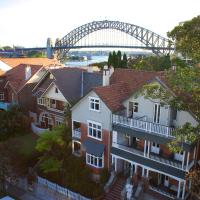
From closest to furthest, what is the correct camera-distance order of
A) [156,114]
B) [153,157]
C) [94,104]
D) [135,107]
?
[153,157]
[156,114]
[135,107]
[94,104]

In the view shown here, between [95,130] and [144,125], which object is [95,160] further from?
[144,125]

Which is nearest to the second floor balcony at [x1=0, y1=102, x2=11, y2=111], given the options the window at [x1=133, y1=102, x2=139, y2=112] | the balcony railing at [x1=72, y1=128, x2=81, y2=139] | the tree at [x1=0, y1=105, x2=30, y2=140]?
the tree at [x1=0, y1=105, x2=30, y2=140]

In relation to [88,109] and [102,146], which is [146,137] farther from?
[88,109]

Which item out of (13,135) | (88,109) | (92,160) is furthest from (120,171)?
(13,135)

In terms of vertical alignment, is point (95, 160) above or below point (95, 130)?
A: below

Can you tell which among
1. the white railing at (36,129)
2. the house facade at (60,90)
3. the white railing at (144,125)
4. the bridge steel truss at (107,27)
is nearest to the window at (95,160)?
the white railing at (144,125)

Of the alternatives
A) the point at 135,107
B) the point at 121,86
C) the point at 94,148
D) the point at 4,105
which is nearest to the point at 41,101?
the point at 4,105
